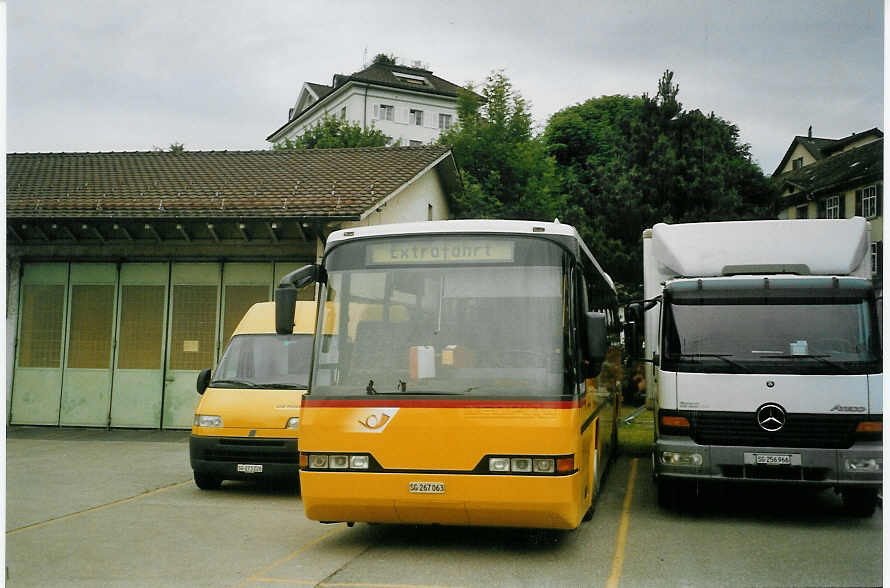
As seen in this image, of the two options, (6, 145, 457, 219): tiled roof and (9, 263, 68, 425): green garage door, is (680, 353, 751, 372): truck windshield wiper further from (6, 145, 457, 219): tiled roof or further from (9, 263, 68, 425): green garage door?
(9, 263, 68, 425): green garage door

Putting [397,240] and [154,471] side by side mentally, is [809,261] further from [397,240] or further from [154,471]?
[154,471]

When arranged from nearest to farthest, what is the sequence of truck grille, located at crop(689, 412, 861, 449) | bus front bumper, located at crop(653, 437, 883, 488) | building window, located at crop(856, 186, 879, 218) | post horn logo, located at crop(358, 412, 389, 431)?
building window, located at crop(856, 186, 879, 218) < post horn logo, located at crop(358, 412, 389, 431) < bus front bumper, located at crop(653, 437, 883, 488) < truck grille, located at crop(689, 412, 861, 449)

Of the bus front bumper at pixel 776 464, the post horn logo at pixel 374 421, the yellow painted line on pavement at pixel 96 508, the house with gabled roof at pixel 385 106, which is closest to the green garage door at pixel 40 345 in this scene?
the yellow painted line on pavement at pixel 96 508

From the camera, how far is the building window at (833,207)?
984 cm

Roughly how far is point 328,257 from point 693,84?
3532mm

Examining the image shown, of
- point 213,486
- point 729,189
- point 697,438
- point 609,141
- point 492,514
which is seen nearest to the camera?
point 492,514

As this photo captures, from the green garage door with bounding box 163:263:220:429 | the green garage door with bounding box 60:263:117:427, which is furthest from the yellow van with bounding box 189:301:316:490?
the green garage door with bounding box 60:263:117:427

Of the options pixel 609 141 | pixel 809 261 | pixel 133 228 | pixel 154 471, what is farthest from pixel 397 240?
pixel 609 141

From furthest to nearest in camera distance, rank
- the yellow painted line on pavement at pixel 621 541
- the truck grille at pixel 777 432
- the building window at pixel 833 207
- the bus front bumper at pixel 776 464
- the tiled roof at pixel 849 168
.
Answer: the building window at pixel 833 207
the truck grille at pixel 777 432
the bus front bumper at pixel 776 464
the yellow painted line on pavement at pixel 621 541
the tiled roof at pixel 849 168

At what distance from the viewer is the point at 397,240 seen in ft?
25.5

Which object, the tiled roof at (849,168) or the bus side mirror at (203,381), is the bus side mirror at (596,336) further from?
the bus side mirror at (203,381)

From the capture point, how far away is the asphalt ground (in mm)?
6844

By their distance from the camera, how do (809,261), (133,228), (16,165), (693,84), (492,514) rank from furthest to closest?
(16,165) < (133,228) < (809,261) < (693,84) < (492,514)

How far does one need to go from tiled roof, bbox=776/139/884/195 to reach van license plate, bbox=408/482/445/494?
3.73 metres
